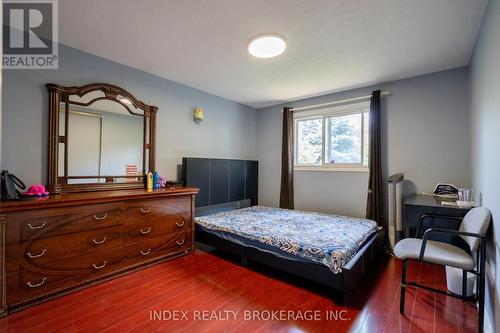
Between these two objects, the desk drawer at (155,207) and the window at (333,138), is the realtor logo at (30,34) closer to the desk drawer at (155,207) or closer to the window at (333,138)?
the desk drawer at (155,207)

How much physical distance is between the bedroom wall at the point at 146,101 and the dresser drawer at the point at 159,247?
37.3 inches

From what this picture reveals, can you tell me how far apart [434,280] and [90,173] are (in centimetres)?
385

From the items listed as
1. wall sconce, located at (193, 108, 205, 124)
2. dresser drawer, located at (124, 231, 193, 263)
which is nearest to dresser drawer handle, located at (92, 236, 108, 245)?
dresser drawer, located at (124, 231, 193, 263)

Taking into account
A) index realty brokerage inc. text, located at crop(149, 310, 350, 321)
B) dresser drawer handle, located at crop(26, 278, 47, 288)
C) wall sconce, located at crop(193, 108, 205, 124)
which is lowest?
index realty brokerage inc. text, located at crop(149, 310, 350, 321)

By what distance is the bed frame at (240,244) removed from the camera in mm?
2260

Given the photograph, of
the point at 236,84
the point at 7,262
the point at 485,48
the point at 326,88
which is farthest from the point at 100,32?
the point at 485,48

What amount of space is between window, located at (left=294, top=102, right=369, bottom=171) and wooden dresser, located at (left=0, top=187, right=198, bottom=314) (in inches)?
92.3

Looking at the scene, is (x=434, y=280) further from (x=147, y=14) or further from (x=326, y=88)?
(x=147, y=14)

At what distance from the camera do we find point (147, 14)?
216 centimetres

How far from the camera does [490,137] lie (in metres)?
1.96

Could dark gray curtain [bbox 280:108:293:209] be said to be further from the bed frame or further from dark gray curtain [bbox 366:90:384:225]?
dark gray curtain [bbox 366:90:384:225]

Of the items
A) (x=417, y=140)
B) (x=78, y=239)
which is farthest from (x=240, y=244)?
(x=417, y=140)

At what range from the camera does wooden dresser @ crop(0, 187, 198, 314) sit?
2.02 m

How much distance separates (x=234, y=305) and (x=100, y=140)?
232 centimetres
